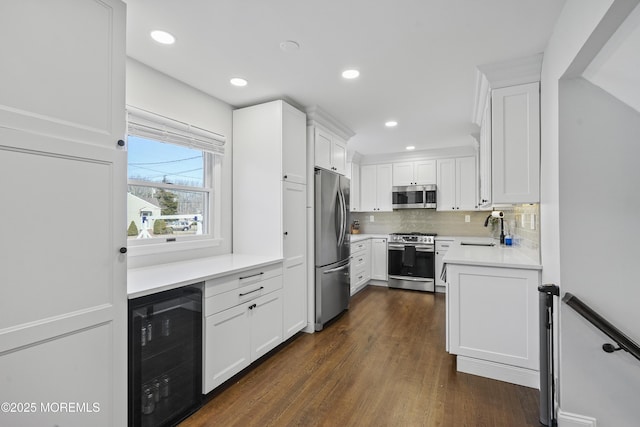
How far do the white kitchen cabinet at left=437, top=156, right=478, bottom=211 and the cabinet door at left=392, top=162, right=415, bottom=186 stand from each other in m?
0.48

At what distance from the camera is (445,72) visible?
7.89ft

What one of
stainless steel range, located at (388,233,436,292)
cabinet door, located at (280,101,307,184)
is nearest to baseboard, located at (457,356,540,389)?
cabinet door, located at (280,101,307,184)

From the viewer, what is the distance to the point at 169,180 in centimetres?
260

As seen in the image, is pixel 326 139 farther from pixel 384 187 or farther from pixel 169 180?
pixel 384 187

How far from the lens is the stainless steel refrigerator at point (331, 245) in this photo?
10.8ft

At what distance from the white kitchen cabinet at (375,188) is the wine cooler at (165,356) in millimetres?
4242

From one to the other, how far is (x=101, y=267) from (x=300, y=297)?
198 cm

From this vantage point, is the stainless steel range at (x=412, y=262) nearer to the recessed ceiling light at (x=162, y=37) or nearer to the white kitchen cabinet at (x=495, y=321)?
the white kitchen cabinet at (x=495, y=321)

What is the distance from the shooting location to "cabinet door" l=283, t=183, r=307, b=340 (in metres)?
2.89

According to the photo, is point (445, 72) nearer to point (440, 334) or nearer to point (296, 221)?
point (296, 221)

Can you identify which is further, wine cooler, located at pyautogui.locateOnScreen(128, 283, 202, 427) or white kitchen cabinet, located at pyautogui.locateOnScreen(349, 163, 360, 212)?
white kitchen cabinet, located at pyautogui.locateOnScreen(349, 163, 360, 212)

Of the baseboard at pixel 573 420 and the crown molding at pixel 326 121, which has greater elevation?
the crown molding at pixel 326 121

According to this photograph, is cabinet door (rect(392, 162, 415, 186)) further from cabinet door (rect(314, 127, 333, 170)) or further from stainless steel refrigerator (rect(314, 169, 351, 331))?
cabinet door (rect(314, 127, 333, 170))

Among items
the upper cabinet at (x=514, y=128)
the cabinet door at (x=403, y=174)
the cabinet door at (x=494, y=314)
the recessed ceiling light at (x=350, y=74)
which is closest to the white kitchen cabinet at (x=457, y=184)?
the cabinet door at (x=403, y=174)
